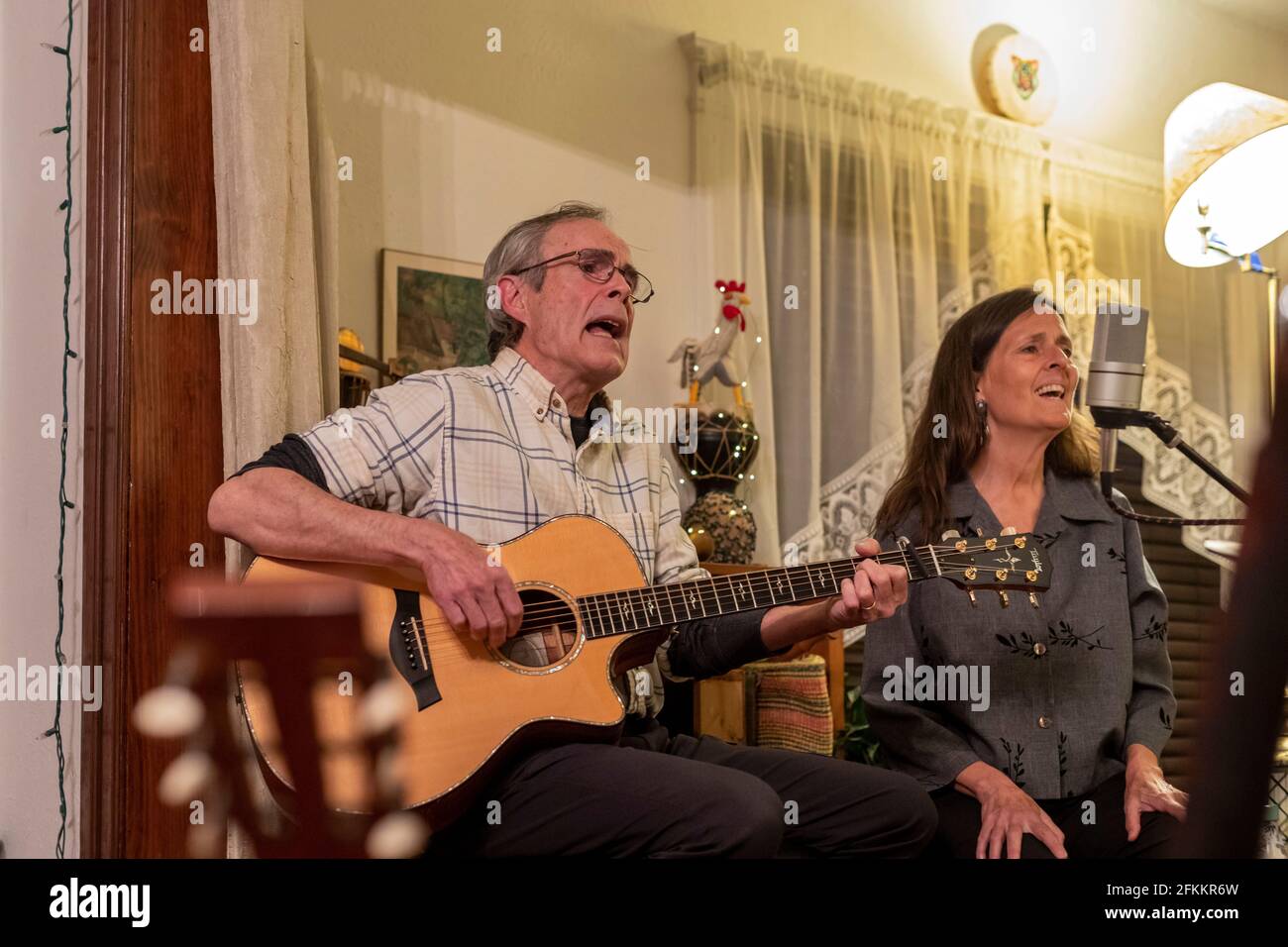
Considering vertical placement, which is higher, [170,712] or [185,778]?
[170,712]

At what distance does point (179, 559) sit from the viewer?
2021mm

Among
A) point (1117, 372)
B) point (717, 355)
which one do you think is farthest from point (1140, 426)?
point (717, 355)

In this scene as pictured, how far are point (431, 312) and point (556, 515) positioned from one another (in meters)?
1.49

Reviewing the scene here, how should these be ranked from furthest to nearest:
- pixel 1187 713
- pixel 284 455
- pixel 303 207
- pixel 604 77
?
pixel 1187 713 → pixel 604 77 → pixel 303 207 → pixel 284 455

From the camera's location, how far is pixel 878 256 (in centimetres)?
428

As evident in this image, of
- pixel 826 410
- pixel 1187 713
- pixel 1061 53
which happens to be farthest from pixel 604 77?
pixel 1187 713

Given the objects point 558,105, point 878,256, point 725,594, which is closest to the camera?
point 725,594

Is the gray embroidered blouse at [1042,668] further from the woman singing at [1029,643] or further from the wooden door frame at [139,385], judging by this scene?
the wooden door frame at [139,385]

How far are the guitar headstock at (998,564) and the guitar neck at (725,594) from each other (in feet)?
0.09

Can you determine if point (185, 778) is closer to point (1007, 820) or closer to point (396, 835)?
point (396, 835)

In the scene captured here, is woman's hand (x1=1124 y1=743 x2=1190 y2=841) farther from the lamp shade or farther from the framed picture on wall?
the framed picture on wall

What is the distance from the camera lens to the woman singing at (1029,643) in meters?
2.07
